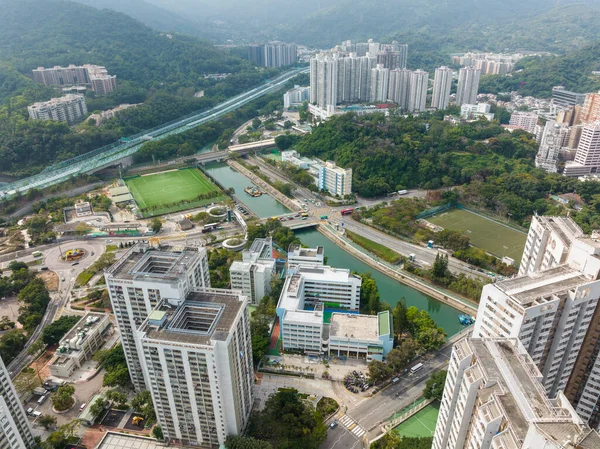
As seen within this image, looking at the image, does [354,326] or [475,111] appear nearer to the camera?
[354,326]

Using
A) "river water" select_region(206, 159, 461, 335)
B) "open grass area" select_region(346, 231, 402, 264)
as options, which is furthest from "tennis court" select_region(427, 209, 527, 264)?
"river water" select_region(206, 159, 461, 335)

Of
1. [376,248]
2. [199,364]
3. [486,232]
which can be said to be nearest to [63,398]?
[199,364]

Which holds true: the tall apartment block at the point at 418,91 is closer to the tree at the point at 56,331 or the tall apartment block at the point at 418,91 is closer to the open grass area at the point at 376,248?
the open grass area at the point at 376,248

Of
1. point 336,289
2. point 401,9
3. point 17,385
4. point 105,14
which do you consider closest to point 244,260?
point 336,289

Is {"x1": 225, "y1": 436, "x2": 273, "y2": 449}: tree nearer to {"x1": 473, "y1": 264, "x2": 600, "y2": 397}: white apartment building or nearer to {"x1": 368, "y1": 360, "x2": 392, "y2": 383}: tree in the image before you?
{"x1": 368, "y1": 360, "x2": 392, "y2": 383}: tree

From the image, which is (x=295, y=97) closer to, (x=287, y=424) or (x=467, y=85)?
(x=467, y=85)

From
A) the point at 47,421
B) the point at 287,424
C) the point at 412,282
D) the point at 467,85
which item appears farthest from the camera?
the point at 467,85
